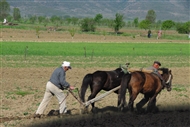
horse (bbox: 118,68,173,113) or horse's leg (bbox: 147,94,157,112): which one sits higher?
horse (bbox: 118,68,173,113)

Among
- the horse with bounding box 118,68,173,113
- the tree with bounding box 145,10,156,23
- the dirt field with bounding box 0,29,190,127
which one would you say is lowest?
the tree with bounding box 145,10,156,23

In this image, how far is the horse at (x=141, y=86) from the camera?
1367 centimetres

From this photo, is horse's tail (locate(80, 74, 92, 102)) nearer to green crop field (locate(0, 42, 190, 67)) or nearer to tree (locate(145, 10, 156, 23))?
green crop field (locate(0, 42, 190, 67))

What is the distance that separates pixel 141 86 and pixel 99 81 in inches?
53.9

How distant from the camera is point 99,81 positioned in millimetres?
13969

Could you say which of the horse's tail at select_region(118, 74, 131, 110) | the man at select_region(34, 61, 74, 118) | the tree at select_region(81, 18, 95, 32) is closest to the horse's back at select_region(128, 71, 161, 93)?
the horse's tail at select_region(118, 74, 131, 110)

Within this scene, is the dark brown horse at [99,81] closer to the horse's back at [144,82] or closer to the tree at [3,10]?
the horse's back at [144,82]

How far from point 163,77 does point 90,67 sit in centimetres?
1516

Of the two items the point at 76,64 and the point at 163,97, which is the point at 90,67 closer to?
the point at 76,64

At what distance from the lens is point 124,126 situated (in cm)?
1240

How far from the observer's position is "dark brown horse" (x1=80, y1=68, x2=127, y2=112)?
45.3 ft

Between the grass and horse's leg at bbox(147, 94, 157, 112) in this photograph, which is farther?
the grass

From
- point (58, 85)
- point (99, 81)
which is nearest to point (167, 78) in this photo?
point (99, 81)

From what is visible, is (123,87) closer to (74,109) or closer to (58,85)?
(58,85)
